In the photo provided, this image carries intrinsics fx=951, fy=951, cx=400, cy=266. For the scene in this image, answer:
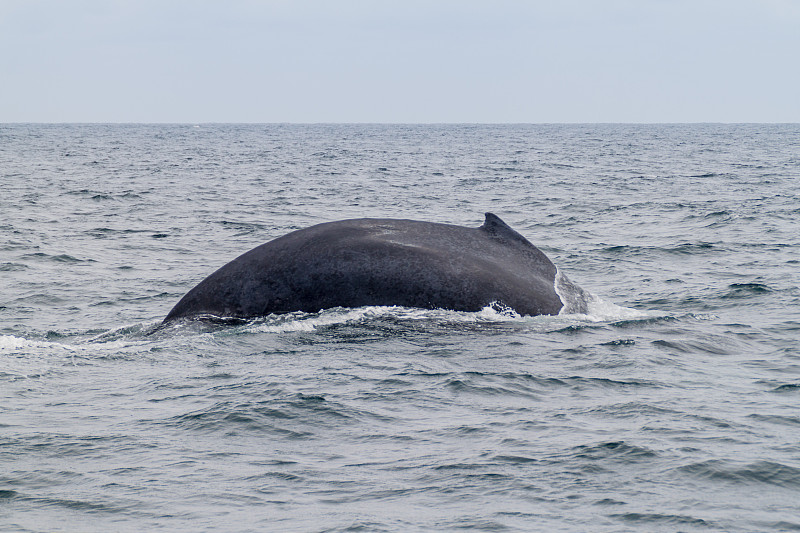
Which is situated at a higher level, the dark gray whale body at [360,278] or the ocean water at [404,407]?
the dark gray whale body at [360,278]

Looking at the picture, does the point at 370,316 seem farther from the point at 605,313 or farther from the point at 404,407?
the point at 605,313

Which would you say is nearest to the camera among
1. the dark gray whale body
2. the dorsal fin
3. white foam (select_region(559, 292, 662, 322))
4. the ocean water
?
the ocean water

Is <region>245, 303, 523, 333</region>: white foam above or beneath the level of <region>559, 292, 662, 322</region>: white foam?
above

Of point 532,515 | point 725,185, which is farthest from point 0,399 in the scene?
point 725,185

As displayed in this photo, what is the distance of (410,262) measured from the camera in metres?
8.68

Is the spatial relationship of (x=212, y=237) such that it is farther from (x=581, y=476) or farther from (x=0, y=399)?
(x=581, y=476)

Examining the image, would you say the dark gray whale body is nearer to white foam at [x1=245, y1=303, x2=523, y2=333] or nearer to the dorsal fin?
white foam at [x1=245, y1=303, x2=523, y2=333]

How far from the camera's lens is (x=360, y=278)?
8539 millimetres

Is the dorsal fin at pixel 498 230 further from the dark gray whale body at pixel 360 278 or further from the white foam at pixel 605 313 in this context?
the white foam at pixel 605 313

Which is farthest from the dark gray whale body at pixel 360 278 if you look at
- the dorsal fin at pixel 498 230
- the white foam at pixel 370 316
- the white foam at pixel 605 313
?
the white foam at pixel 605 313

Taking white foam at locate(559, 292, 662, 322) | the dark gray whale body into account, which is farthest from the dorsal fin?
white foam at locate(559, 292, 662, 322)

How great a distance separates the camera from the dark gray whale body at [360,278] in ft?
28.1

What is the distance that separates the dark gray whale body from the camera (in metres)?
8.56

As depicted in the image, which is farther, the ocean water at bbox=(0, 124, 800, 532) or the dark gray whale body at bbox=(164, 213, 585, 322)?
the dark gray whale body at bbox=(164, 213, 585, 322)
